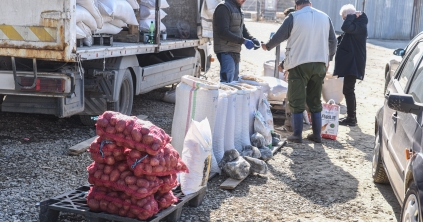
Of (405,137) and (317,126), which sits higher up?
(405,137)

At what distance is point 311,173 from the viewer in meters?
7.36

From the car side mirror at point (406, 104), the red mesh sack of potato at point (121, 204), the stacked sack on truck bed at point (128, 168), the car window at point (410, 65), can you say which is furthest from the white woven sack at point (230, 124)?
the car side mirror at point (406, 104)

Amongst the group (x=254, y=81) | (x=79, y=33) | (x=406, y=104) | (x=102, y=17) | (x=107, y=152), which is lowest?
(x=107, y=152)

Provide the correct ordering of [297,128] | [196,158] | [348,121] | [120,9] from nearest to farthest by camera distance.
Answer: [196,158] < [297,128] < [120,9] < [348,121]

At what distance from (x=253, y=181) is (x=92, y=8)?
117 inches

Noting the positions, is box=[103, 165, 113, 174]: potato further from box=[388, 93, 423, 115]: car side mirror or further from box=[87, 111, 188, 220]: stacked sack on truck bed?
box=[388, 93, 423, 115]: car side mirror

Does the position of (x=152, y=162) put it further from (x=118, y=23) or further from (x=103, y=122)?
(x=118, y=23)

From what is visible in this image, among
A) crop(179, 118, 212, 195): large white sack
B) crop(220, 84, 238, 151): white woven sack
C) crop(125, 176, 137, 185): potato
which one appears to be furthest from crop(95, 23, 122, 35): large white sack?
crop(125, 176, 137, 185): potato

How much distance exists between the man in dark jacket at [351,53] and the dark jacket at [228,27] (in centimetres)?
181

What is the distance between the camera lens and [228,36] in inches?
365

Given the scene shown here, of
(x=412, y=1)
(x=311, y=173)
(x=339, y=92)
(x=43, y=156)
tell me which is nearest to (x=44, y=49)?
(x=43, y=156)

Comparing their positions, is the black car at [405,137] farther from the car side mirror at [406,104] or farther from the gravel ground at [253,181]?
the gravel ground at [253,181]

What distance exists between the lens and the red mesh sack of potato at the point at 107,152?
4.91 metres

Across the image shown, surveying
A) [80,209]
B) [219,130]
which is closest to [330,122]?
[219,130]
